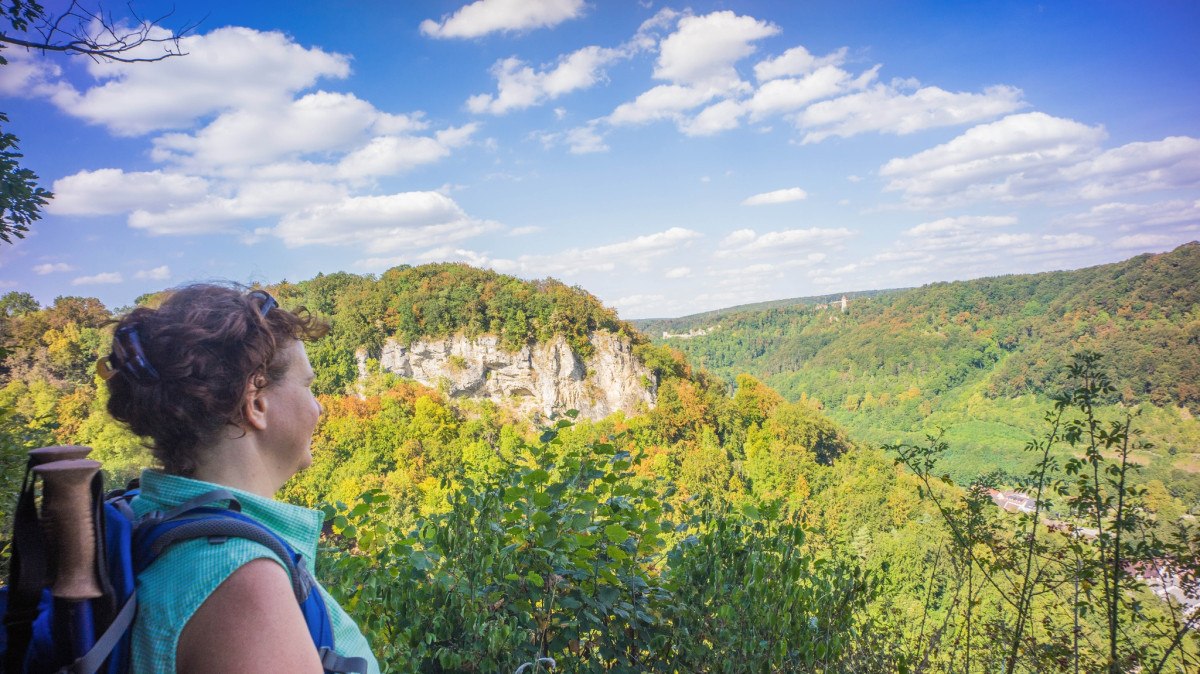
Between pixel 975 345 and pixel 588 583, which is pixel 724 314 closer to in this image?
pixel 975 345

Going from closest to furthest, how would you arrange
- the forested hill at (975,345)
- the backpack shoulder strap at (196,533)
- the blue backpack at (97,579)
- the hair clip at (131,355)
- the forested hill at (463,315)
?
the blue backpack at (97,579) → the backpack shoulder strap at (196,533) → the hair clip at (131,355) → the forested hill at (975,345) → the forested hill at (463,315)

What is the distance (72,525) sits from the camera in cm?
72

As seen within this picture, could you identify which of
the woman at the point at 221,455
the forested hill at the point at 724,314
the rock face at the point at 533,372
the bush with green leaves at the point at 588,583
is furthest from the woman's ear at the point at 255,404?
the forested hill at the point at 724,314

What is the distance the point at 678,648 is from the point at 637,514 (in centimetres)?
49

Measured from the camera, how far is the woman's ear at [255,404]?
1.04m

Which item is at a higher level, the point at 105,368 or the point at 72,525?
the point at 105,368

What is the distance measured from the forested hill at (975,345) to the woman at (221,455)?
3483mm

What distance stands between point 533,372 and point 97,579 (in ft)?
195

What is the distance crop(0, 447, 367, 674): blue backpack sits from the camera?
0.71 meters

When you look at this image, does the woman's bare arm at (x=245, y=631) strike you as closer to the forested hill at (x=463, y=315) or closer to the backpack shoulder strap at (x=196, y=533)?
the backpack shoulder strap at (x=196, y=533)

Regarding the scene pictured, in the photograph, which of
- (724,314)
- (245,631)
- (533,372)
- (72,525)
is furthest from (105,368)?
(724,314)

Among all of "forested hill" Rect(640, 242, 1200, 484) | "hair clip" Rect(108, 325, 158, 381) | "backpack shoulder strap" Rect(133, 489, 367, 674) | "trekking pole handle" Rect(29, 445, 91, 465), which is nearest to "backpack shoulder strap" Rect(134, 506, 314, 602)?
"backpack shoulder strap" Rect(133, 489, 367, 674)

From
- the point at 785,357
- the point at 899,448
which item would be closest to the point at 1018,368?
the point at 785,357

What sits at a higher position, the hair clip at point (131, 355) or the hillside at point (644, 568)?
the hair clip at point (131, 355)
